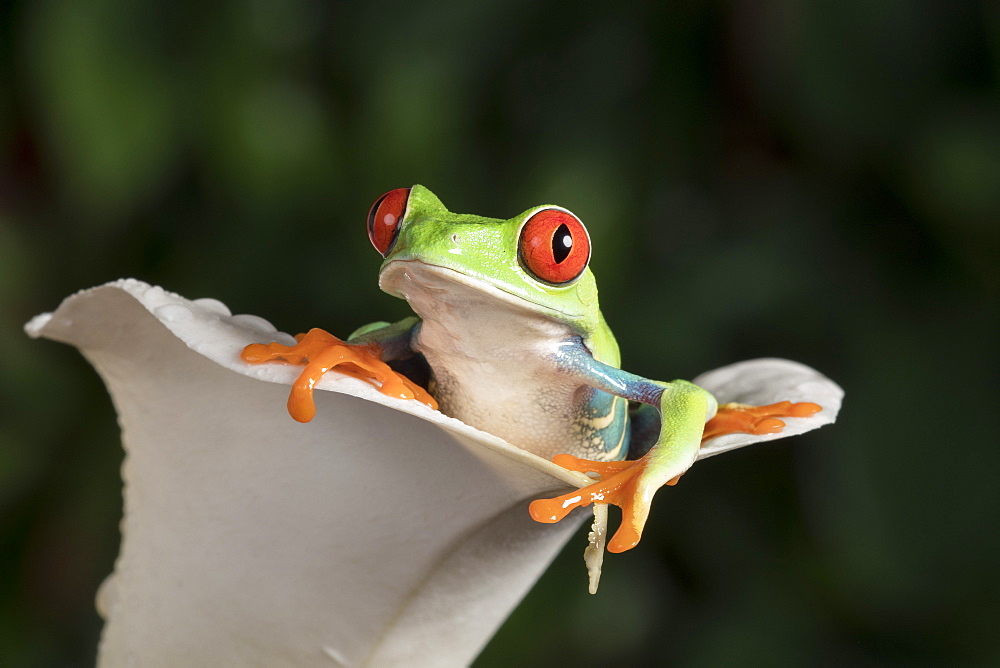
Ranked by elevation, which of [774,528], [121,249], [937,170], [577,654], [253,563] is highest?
[937,170]

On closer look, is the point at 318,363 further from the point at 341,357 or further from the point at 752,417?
the point at 752,417

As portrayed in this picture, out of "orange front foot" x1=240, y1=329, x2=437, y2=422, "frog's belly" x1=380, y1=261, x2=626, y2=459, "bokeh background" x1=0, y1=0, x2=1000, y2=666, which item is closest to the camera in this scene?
"orange front foot" x1=240, y1=329, x2=437, y2=422

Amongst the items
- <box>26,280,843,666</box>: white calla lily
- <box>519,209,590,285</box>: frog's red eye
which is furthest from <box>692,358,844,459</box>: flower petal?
<box>519,209,590,285</box>: frog's red eye


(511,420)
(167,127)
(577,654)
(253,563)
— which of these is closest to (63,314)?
(253,563)

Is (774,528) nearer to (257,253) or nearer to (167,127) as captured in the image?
(257,253)

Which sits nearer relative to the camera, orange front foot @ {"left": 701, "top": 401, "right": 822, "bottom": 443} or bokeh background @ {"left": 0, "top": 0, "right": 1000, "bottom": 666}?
orange front foot @ {"left": 701, "top": 401, "right": 822, "bottom": 443}

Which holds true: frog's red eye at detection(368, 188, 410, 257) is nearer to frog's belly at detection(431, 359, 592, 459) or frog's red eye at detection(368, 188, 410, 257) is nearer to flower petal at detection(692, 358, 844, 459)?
frog's belly at detection(431, 359, 592, 459)

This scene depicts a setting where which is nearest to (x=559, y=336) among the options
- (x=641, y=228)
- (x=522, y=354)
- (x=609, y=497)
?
(x=522, y=354)
